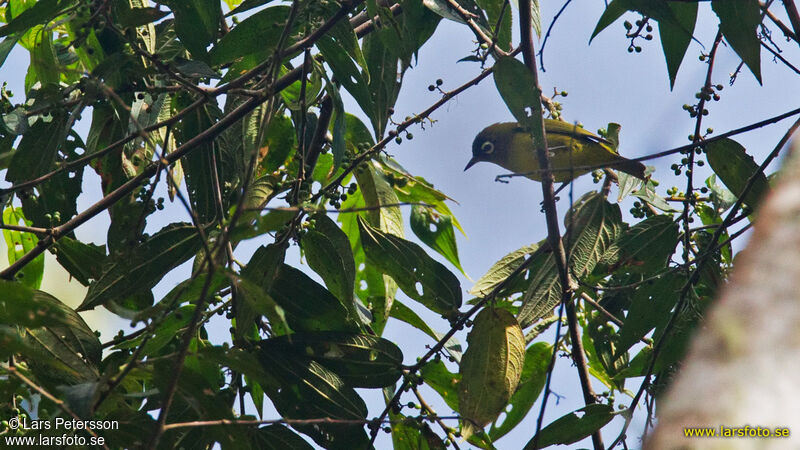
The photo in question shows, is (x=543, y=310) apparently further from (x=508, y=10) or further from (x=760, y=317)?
(x=760, y=317)

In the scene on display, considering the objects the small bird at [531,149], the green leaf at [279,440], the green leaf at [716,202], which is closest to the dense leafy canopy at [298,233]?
the green leaf at [279,440]

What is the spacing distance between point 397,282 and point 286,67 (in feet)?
4.08

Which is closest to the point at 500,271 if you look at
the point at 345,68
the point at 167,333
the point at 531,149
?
the point at 345,68

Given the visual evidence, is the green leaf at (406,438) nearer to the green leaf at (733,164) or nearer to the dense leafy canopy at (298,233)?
the dense leafy canopy at (298,233)

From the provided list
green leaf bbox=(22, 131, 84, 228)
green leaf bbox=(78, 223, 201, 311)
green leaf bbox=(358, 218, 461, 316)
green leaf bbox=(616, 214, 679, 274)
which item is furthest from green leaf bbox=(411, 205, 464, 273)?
green leaf bbox=(22, 131, 84, 228)

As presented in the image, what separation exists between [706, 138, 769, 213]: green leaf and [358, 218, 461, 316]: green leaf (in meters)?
1.14

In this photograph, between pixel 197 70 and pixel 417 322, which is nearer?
pixel 197 70

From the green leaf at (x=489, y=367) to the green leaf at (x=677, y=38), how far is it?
1100 millimetres

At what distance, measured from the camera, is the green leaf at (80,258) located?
2947mm

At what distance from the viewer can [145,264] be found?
2.67 meters

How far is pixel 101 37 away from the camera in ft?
9.21

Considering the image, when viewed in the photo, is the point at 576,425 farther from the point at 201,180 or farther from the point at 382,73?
the point at 201,180

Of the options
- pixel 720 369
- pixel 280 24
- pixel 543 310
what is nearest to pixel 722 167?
pixel 543 310

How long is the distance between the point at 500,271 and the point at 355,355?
1.10 meters
